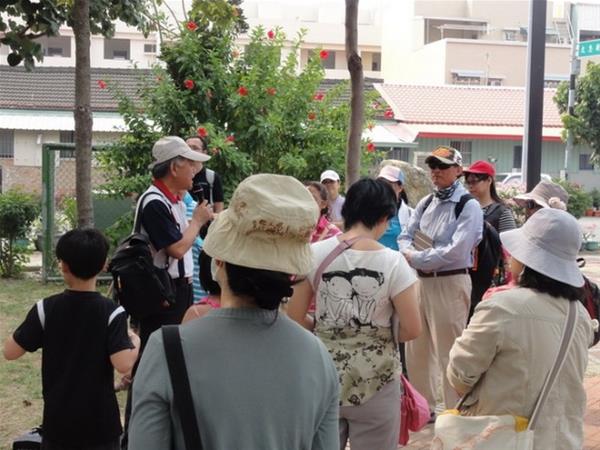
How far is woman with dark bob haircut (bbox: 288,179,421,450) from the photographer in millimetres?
3580

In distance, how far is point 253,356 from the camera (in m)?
1.89

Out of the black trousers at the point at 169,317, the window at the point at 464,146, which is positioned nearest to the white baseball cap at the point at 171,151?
the black trousers at the point at 169,317

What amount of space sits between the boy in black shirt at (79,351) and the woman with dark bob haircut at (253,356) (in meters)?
1.42

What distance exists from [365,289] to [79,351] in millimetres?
1211

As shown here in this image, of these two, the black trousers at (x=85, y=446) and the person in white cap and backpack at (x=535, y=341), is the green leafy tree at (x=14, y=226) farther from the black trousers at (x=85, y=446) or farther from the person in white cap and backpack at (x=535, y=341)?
the person in white cap and backpack at (x=535, y=341)

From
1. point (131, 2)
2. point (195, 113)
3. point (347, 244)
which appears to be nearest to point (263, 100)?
point (195, 113)

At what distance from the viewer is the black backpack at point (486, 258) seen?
5898 millimetres

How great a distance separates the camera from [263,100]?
962 centimetres

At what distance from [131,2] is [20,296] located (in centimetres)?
454

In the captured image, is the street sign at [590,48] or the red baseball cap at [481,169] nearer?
the red baseball cap at [481,169]

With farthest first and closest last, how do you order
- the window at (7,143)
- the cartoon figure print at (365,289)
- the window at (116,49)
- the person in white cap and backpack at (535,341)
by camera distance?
1. the window at (116,49)
2. the window at (7,143)
3. the cartoon figure print at (365,289)
4. the person in white cap and backpack at (535,341)

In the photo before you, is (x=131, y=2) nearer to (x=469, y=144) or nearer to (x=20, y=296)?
(x=20, y=296)

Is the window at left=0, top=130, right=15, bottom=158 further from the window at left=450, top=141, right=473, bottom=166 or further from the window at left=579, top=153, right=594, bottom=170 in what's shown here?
the window at left=579, top=153, right=594, bottom=170

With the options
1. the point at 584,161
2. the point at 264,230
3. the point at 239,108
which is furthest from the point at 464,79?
the point at 264,230
